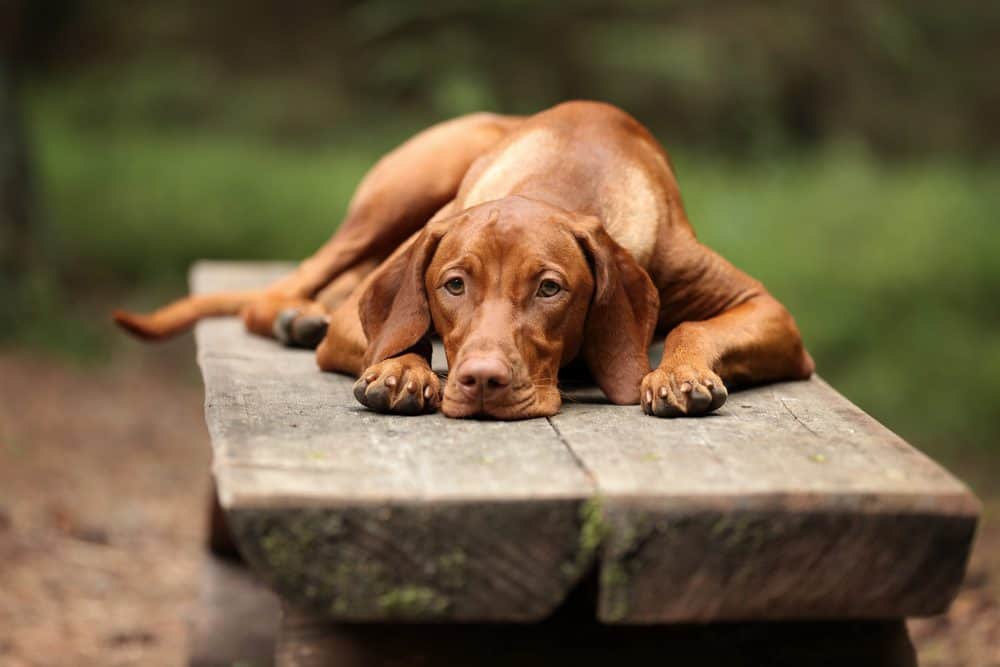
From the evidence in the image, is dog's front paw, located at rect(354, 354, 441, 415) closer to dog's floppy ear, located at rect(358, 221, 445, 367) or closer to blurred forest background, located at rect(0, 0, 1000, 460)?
dog's floppy ear, located at rect(358, 221, 445, 367)

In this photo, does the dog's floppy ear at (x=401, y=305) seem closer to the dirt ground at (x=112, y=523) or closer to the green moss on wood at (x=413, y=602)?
the green moss on wood at (x=413, y=602)

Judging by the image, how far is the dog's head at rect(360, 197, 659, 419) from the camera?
2.65 metres

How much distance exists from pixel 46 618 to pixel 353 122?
6725 mm

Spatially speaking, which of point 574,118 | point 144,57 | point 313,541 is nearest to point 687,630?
point 313,541

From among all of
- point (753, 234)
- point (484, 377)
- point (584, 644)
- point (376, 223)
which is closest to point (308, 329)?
point (376, 223)

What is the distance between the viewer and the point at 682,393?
8.79ft

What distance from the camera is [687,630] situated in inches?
96.8

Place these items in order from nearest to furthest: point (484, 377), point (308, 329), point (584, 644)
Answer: point (584, 644) < point (484, 377) < point (308, 329)

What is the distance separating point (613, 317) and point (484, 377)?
17.7 inches

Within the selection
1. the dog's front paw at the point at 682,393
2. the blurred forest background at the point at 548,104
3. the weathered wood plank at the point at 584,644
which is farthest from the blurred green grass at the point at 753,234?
the weathered wood plank at the point at 584,644

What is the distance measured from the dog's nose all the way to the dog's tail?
1735 millimetres

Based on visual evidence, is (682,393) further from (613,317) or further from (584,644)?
(584,644)

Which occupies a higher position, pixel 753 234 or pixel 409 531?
pixel 409 531

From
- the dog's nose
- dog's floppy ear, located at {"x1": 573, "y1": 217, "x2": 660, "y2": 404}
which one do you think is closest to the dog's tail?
dog's floppy ear, located at {"x1": 573, "y1": 217, "x2": 660, "y2": 404}
